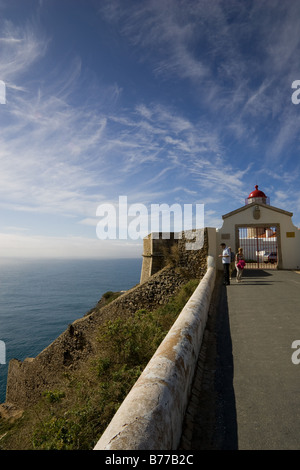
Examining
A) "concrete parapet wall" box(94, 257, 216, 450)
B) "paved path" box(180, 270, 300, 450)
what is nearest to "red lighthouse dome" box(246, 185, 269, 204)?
"paved path" box(180, 270, 300, 450)

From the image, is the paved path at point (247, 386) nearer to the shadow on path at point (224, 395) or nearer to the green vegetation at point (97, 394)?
the shadow on path at point (224, 395)

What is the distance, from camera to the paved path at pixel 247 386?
2.45 m

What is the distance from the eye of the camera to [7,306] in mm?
94000

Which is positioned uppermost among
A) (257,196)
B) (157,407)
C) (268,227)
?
(257,196)

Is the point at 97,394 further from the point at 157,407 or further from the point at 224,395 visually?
the point at 157,407

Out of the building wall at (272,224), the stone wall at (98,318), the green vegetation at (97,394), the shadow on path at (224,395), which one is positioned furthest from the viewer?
the building wall at (272,224)

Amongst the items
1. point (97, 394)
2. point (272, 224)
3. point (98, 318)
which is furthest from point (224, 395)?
point (272, 224)

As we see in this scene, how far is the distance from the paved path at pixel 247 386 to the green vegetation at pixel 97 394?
1.68m

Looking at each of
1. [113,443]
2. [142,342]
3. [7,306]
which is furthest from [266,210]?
[7,306]

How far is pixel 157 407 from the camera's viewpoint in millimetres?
2096

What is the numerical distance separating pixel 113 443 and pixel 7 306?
110375 millimetres

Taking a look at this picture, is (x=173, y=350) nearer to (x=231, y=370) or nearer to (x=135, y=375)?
(x=231, y=370)

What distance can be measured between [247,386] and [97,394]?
3018 millimetres

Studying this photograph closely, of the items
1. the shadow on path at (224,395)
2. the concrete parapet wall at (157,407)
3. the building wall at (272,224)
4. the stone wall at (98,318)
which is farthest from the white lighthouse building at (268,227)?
the concrete parapet wall at (157,407)
